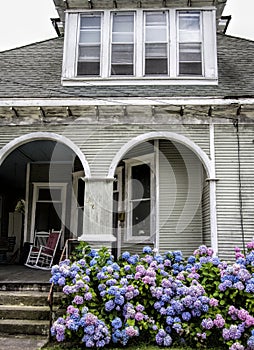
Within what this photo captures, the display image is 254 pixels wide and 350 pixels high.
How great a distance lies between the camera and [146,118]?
718 centimetres

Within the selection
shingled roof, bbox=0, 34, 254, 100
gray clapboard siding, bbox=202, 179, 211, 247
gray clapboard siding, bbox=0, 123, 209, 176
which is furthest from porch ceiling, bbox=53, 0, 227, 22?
gray clapboard siding, bbox=202, 179, 211, 247

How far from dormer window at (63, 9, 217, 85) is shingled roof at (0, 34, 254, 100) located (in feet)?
0.90

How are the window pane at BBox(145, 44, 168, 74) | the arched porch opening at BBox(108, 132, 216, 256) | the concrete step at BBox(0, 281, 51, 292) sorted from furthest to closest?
the window pane at BBox(145, 44, 168, 74), the arched porch opening at BBox(108, 132, 216, 256), the concrete step at BBox(0, 281, 51, 292)

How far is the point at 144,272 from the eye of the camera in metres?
5.17

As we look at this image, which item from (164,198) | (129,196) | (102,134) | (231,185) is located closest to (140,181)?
(129,196)

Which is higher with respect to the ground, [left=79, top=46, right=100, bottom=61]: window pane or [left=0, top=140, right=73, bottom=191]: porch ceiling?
[left=79, top=46, right=100, bottom=61]: window pane

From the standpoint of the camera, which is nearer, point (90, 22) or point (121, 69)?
point (121, 69)

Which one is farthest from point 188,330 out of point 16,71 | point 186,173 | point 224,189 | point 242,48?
point 242,48

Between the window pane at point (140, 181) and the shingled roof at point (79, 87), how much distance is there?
5.82 feet

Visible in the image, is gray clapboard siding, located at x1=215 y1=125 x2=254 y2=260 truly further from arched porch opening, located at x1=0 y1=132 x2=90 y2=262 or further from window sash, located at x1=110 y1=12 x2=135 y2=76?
arched porch opening, located at x1=0 y1=132 x2=90 y2=262

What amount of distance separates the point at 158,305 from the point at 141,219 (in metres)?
3.31

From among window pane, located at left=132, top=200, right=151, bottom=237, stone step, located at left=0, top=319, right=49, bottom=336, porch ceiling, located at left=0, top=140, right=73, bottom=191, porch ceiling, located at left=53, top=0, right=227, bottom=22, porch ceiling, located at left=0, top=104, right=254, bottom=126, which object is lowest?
stone step, located at left=0, top=319, right=49, bottom=336

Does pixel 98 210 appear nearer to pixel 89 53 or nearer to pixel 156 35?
pixel 89 53

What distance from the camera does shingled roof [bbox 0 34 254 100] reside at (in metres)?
Answer: 7.40
